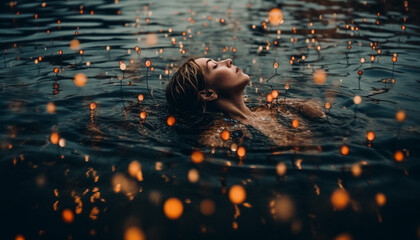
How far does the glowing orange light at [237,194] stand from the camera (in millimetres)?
3138

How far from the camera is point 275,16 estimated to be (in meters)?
14.4

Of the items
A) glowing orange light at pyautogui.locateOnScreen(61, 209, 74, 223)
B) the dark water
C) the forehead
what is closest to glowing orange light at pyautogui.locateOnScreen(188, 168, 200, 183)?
the dark water

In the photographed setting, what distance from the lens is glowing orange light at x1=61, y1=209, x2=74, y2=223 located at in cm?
285

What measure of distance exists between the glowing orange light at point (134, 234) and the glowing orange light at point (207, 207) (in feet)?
1.91

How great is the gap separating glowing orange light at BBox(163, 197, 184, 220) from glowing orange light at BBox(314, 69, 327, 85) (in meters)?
4.94

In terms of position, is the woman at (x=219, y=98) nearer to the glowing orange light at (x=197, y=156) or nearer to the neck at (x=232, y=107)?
the neck at (x=232, y=107)

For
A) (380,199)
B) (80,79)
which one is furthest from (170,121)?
(80,79)

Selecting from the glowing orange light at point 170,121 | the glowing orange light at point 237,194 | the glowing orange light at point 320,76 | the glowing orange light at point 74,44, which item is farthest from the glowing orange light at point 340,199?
the glowing orange light at point 74,44

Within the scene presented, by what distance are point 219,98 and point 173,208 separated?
231cm

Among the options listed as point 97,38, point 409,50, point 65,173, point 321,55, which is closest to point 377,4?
point 409,50

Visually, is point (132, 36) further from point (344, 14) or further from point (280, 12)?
point (344, 14)

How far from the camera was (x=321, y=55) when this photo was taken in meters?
8.88

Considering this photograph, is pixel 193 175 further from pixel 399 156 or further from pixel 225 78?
pixel 399 156

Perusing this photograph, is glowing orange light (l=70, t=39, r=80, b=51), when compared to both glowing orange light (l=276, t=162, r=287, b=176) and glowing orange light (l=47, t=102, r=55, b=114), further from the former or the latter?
glowing orange light (l=276, t=162, r=287, b=176)
